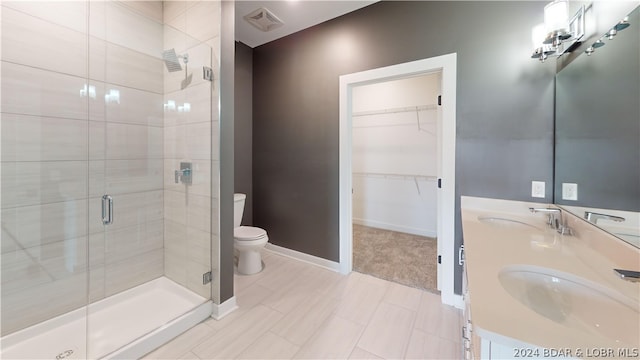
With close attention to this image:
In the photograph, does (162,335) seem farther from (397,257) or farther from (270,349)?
(397,257)

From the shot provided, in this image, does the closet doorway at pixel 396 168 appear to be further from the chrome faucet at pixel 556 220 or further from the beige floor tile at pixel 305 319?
the chrome faucet at pixel 556 220

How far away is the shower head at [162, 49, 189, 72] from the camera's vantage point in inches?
83.5

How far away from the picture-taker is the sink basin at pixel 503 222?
A: 1513 mm

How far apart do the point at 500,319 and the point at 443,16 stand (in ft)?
7.44

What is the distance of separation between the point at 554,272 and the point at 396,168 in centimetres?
324

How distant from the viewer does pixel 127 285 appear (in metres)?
2.08

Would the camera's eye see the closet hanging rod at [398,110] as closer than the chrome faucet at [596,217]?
No

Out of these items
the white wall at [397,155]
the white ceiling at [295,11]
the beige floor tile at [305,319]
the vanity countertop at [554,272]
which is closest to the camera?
the vanity countertop at [554,272]

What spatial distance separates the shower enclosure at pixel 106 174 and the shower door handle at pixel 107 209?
11 mm

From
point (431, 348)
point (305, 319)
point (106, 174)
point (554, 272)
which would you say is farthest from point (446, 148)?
point (106, 174)

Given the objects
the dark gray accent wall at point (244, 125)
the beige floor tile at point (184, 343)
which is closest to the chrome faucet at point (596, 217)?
the beige floor tile at point (184, 343)

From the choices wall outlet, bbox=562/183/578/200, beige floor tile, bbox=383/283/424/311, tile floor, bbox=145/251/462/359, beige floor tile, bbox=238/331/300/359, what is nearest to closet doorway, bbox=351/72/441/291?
beige floor tile, bbox=383/283/424/311

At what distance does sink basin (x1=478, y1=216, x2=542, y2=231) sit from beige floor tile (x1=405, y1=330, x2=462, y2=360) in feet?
2.73

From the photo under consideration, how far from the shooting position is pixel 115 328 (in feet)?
5.49
